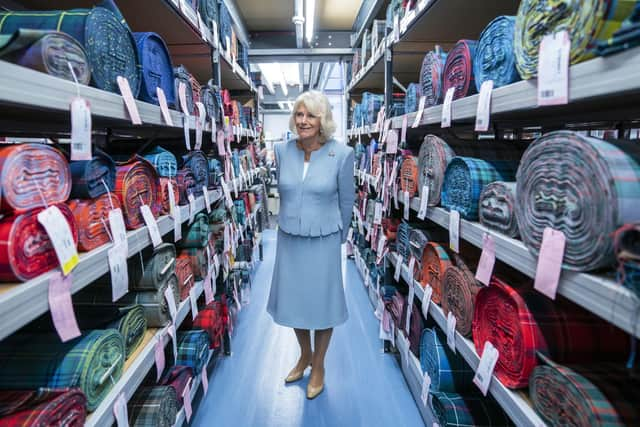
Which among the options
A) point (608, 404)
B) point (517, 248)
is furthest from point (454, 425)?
point (517, 248)

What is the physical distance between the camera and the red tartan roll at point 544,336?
0.98 metres

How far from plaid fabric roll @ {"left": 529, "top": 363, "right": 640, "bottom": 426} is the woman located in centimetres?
121

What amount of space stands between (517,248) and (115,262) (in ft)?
3.90

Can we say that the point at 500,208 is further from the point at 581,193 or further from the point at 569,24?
the point at 569,24

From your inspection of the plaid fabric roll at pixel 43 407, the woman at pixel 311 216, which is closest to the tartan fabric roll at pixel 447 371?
the woman at pixel 311 216

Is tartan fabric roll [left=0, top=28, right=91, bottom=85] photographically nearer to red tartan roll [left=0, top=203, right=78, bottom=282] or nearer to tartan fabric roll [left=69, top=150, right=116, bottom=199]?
tartan fabric roll [left=69, top=150, right=116, bottom=199]

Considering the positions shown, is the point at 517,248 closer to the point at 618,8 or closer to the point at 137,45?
the point at 618,8

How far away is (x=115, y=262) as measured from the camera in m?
1.06

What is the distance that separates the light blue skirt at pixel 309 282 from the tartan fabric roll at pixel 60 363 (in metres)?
1.05

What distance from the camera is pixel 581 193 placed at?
0.76 meters

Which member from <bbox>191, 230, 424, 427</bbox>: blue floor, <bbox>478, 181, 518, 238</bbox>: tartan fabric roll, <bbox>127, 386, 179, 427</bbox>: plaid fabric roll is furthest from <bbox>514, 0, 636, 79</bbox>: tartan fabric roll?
<bbox>191, 230, 424, 427</bbox>: blue floor

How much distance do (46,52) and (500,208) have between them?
132 centimetres

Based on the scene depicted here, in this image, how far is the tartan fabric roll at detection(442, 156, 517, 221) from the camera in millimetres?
1314

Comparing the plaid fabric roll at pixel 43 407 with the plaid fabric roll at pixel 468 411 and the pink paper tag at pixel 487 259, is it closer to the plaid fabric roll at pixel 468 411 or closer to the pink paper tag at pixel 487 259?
the pink paper tag at pixel 487 259
